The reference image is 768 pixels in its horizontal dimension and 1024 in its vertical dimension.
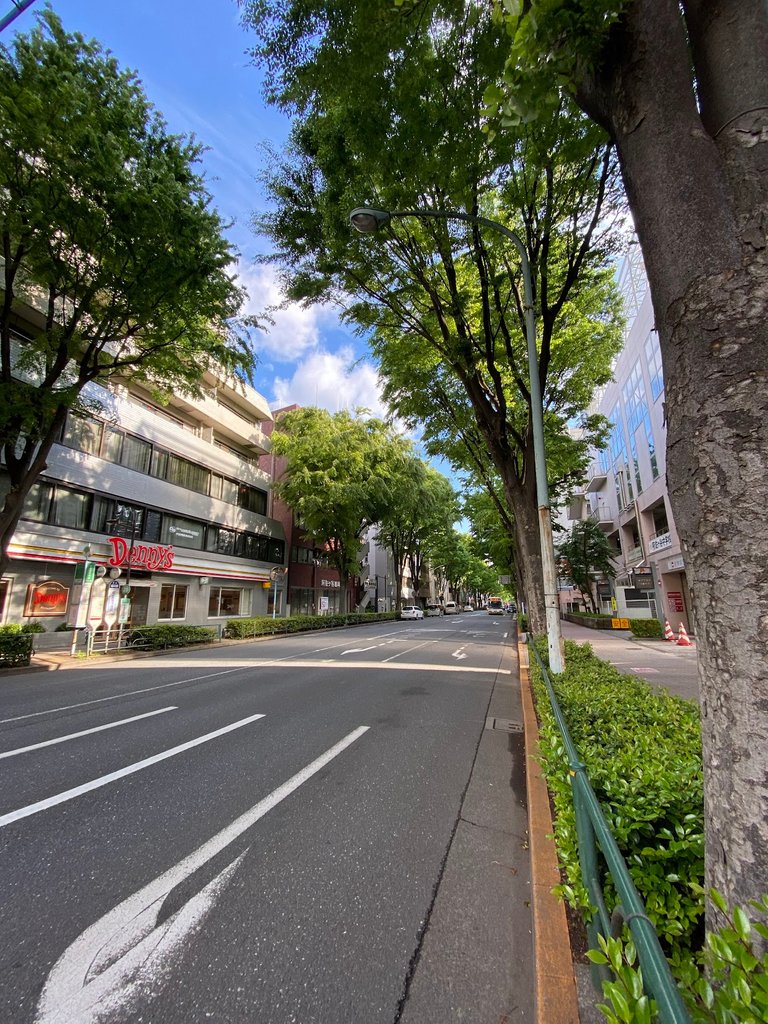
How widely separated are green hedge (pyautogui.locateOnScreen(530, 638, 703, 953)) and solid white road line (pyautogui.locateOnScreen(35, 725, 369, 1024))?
2.14m

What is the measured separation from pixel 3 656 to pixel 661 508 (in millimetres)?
28175

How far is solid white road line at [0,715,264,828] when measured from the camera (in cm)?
404

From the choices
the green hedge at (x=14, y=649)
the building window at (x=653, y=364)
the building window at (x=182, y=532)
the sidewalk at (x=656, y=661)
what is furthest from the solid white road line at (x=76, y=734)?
the building window at (x=653, y=364)

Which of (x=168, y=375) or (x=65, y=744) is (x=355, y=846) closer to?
(x=65, y=744)

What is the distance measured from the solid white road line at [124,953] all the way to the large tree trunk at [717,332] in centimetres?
269

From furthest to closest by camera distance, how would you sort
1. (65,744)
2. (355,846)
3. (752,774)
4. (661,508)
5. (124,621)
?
(661,508) → (124,621) → (65,744) → (355,846) → (752,774)

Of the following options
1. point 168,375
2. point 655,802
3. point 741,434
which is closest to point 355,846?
point 655,802

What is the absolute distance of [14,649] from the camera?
1241cm

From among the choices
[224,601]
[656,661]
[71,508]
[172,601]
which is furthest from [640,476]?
[71,508]

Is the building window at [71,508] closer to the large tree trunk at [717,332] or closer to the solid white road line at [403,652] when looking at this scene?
the solid white road line at [403,652]

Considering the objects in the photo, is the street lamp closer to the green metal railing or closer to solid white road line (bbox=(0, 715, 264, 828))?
the green metal railing

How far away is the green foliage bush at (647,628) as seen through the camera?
20531 mm

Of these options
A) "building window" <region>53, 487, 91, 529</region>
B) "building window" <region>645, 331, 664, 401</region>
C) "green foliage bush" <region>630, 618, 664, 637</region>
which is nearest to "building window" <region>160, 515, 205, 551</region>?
"building window" <region>53, 487, 91, 529</region>

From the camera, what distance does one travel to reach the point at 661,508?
24719mm
